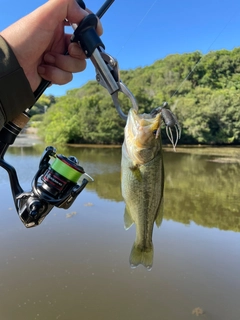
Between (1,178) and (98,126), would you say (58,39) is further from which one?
(98,126)

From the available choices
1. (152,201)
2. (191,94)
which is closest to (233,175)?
(152,201)

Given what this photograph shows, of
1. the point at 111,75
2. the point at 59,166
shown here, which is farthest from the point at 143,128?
the point at 59,166

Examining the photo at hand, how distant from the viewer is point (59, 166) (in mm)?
1640

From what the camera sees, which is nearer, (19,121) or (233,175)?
(19,121)

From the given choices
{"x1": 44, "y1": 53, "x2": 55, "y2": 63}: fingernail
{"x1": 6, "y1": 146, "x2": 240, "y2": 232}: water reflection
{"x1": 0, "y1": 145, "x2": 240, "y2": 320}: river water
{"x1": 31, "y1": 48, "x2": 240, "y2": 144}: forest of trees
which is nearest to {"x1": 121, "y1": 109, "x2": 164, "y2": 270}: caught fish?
{"x1": 44, "y1": 53, "x2": 55, "y2": 63}: fingernail

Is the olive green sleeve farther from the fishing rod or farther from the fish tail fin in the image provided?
the fish tail fin

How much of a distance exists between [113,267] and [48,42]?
4.08 m

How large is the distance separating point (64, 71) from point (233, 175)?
12.8m

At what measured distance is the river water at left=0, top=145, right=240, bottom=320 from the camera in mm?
3869

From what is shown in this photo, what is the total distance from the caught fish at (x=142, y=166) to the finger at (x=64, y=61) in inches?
20.8

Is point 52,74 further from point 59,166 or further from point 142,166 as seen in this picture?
point 142,166

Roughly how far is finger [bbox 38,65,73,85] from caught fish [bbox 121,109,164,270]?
578mm

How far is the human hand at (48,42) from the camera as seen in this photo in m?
1.32

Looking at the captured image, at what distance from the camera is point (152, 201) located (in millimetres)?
1502
